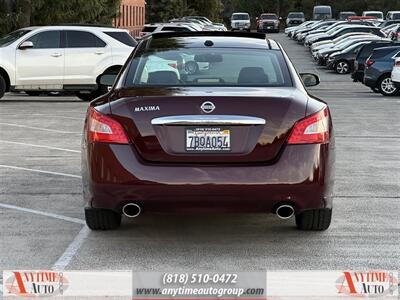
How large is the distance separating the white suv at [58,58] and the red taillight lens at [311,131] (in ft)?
43.3

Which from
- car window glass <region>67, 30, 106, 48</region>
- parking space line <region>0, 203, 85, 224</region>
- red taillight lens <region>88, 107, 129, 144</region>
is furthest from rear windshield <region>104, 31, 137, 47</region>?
red taillight lens <region>88, 107, 129, 144</region>

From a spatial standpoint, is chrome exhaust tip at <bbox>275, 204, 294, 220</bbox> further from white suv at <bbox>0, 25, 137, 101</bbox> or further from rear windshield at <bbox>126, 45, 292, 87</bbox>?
white suv at <bbox>0, 25, 137, 101</bbox>

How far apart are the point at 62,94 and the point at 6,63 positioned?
10.5ft

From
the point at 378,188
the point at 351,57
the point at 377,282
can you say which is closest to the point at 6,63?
the point at 378,188

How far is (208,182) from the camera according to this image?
573 cm

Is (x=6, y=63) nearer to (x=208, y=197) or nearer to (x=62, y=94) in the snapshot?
(x=62, y=94)

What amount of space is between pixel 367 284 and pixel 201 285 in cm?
107

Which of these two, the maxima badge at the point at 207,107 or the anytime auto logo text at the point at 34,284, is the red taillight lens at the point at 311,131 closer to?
the maxima badge at the point at 207,107

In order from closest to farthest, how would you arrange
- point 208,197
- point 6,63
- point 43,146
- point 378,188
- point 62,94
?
point 208,197 → point 378,188 → point 43,146 → point 6,63 → point 62,94

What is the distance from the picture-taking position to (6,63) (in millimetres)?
18656

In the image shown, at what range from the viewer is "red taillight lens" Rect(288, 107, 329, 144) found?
19.3ft

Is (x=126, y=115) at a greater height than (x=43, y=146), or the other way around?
(x=126, y=115)

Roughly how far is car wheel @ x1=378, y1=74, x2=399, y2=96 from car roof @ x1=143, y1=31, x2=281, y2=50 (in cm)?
1554

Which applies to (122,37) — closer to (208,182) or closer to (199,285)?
(208,182)
